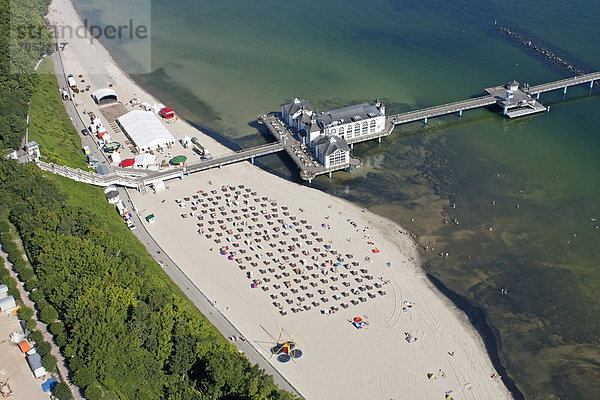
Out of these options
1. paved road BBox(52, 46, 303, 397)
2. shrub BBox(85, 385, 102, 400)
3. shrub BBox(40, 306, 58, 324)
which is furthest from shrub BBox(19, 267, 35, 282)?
shrub BBox(85, 385, 102, 400)

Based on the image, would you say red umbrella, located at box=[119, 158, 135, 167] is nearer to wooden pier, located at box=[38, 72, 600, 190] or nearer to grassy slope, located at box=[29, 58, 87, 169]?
wooden pier, located at box=[38, 72, 600, 190]

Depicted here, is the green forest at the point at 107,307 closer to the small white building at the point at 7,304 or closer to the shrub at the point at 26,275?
the shrub at the point at 26,275

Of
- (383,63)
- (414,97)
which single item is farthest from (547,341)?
(383,63)

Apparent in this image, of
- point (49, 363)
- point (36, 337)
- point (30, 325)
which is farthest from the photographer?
point (30, 325)

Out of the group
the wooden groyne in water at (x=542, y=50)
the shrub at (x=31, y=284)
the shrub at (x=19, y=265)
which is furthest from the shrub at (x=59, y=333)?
the wooden groyne in water at (x=542, y=50)

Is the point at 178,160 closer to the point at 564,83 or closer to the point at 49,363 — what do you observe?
the point at 49,363

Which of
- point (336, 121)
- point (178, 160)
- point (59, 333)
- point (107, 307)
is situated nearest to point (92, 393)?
point (59, 333)
